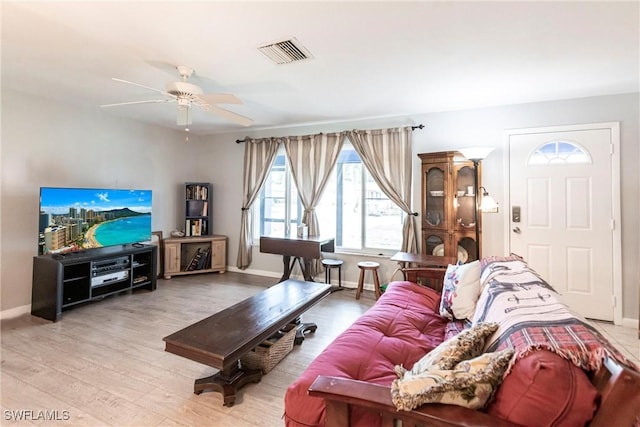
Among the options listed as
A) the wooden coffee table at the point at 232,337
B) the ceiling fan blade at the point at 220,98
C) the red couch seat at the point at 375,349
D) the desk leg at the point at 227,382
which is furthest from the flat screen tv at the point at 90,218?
the red couch seat at the point at 375,349

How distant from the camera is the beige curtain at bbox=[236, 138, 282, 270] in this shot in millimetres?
4855

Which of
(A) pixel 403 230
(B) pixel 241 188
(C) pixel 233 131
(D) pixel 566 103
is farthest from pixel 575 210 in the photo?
(C) pixel 233 131

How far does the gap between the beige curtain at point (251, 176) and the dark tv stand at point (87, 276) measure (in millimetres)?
1341

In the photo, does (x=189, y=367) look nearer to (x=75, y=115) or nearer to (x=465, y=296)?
(x=465, y=296)

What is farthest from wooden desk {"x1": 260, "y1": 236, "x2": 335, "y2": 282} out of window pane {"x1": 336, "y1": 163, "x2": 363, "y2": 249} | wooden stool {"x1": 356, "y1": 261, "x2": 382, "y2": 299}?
wooden stool {"x1": 356, "y1": 261, "x2": 382, "y2": 299}

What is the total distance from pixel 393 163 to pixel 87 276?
396 cm

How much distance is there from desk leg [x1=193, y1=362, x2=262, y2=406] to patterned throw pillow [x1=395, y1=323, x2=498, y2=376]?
3.96 ft

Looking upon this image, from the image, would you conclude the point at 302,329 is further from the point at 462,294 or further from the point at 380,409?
the point at 380,409

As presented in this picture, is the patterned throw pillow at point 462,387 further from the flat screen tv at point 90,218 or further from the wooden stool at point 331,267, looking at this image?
the flat screen tv at point 90,218

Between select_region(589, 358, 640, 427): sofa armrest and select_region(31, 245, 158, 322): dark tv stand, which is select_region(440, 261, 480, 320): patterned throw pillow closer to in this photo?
select_region(589, 358, 640, 427): sofa armrest

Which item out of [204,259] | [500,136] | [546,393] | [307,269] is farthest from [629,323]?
[204,259]

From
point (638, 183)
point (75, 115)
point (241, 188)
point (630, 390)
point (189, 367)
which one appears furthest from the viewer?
point (241, 188)

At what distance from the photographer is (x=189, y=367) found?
228 centimetres

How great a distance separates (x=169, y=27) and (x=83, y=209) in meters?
2.59
